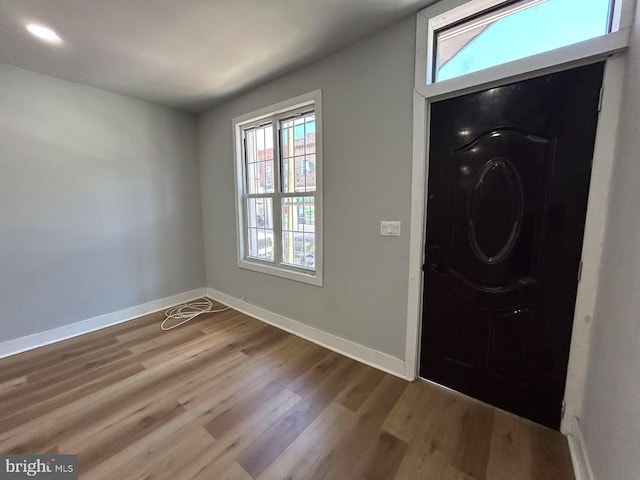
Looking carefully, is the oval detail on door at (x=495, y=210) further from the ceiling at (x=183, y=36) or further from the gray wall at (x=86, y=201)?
the gray wall at (x=86, y=201)

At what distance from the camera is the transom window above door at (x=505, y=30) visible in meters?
1.32

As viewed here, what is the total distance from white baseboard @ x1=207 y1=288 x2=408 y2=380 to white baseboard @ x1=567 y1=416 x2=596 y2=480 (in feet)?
2.98

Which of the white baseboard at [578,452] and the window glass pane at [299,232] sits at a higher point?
the window glass pane at [299,232]

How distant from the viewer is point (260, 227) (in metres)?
3.17

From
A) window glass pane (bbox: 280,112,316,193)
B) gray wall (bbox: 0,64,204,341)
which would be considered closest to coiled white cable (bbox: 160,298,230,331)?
gray wall (bbox: 0,64,204,341)

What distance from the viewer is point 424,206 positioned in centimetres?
182

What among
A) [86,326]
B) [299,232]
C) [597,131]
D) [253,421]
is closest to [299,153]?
[299,232]

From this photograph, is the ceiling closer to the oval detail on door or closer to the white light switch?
the oval detail on door

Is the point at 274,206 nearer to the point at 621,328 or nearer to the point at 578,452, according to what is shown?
the point at 621,328

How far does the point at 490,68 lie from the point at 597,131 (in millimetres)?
635

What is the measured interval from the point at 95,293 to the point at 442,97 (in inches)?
149

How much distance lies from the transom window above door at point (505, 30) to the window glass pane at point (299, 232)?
4.84ft

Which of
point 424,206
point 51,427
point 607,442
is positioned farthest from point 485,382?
point 51,427

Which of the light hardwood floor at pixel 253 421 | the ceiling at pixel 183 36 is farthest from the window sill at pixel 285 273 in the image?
the ceiling at pixel 183 36
